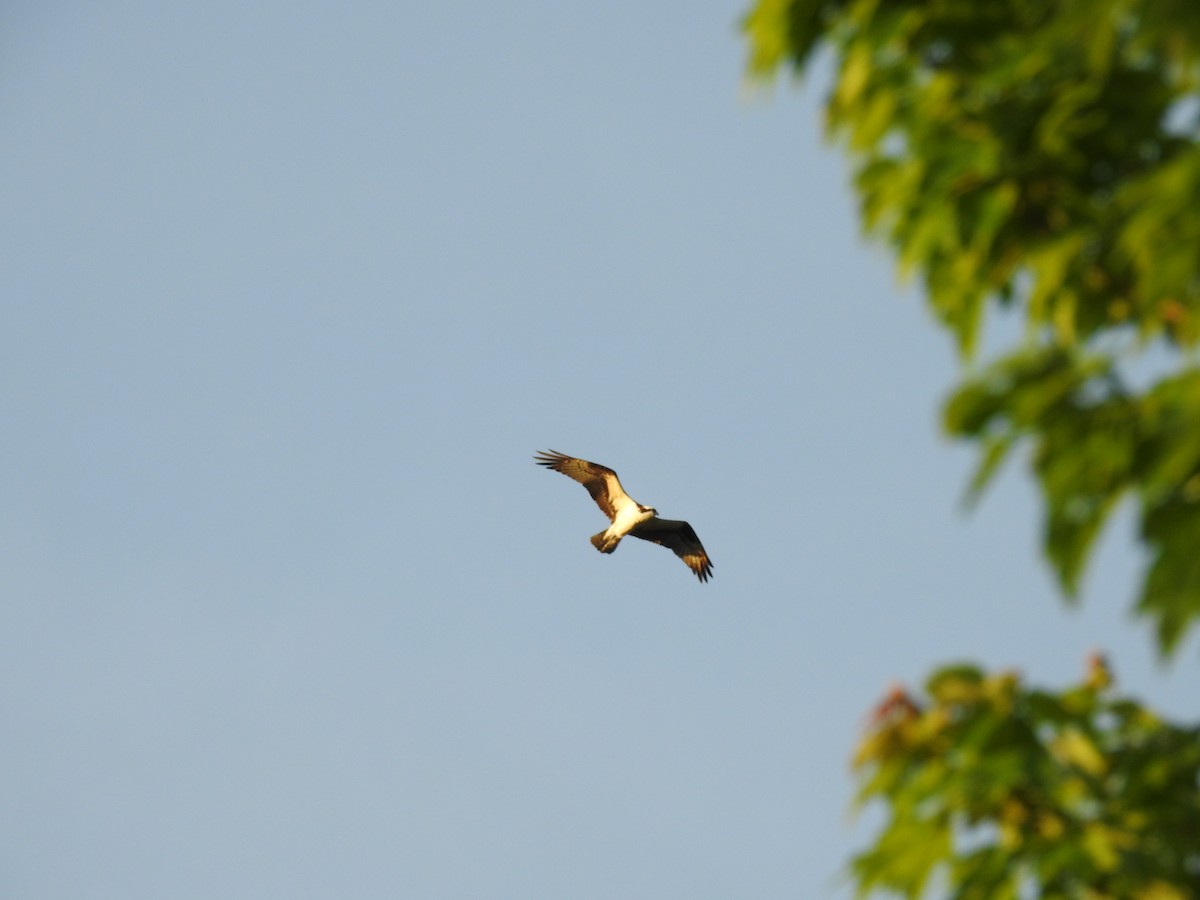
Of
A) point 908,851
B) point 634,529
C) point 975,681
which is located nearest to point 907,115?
point 975,681

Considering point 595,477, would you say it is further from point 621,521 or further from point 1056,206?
point 1056,206

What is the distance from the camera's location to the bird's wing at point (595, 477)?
93.9ft

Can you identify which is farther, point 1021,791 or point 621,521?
point 621,521

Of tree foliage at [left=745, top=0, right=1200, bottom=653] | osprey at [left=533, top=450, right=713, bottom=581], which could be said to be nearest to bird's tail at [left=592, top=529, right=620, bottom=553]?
Result: osprey at [left=533, top=450, right=713, bottom=581]

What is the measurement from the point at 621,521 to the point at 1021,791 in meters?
23.9

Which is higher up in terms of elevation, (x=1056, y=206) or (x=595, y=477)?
(x=595, y=477)

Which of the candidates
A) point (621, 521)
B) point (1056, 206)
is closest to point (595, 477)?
point (621, 521)

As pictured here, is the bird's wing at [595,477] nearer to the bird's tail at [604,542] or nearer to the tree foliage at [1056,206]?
the bird's tail at [604,542]

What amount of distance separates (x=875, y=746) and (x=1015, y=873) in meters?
0.58

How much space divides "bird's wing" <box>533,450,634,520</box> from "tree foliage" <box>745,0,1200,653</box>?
2300 centimetres

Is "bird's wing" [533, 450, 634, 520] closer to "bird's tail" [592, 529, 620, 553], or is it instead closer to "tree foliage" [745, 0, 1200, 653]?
"bird's tail" [592, 529, 620, 553]

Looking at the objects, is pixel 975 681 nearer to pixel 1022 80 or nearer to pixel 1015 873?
pixel 1015 873

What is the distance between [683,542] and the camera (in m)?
29.2

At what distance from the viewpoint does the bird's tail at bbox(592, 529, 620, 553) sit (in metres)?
28.4
